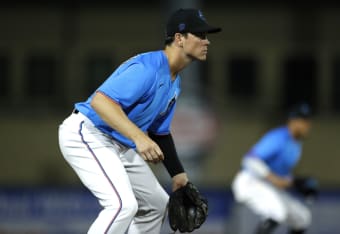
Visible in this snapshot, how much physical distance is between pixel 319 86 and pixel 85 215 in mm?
9550

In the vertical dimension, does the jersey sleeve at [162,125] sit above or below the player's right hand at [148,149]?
below

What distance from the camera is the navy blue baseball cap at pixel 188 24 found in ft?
20.5

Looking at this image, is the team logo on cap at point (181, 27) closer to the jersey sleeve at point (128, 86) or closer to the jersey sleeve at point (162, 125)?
the jersey sleeve at point (128, 86)

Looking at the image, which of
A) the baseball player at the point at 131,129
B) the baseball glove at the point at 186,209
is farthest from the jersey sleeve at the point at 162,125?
the baseball glove at the point at 186,209

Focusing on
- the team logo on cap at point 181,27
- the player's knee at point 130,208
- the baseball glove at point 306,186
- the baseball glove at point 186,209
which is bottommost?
the baseball glove at point 306,186

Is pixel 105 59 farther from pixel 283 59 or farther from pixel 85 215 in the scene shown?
pixel 85 215

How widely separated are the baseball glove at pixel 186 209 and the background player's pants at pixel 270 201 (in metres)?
3.78

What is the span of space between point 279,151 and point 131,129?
15.9ft

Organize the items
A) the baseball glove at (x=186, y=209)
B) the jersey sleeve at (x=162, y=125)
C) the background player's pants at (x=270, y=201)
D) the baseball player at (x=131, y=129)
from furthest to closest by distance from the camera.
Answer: the background player's pants at (x=270, y=201)
the jersey sleeve at (x=162, y=125)
the baseball glove at (x=186, y=209)
the baseball player at (x=131, y=129)

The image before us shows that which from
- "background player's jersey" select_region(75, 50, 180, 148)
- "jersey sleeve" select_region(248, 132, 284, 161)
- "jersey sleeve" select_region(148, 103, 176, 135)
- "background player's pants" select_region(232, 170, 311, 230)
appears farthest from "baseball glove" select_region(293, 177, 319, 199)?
"background player's jersey" select_region(75, 50, 180, 148)

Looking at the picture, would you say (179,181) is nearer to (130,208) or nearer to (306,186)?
(130,208)

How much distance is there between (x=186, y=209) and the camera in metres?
6.56

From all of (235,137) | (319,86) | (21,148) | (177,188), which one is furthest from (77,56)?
(177,188)

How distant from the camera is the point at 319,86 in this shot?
22.0 metres
